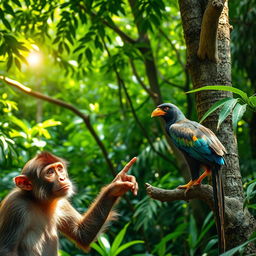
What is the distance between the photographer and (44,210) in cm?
360

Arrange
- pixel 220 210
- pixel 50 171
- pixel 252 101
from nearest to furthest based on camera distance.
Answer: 1. pixel 252 101
2. pixel 220 210
3. pixel 50 171

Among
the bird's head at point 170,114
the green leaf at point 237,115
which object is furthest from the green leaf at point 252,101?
the bird's head at point 170,114

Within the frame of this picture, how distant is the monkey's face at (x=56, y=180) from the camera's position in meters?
3.44

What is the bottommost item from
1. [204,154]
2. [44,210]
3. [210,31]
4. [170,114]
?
[44,210]

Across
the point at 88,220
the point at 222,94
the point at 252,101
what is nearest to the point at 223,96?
the point at 222,94

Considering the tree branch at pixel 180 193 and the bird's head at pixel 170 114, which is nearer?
the tree branch at pixel 180 193

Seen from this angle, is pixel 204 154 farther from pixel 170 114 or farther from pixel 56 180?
pixel 56 180

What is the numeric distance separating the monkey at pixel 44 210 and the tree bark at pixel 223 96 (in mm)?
628

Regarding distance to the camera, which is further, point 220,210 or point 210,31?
point 210,31

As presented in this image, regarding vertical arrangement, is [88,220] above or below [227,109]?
below

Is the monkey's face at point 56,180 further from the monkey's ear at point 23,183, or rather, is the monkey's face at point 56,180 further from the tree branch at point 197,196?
the tree branch at point 197,196

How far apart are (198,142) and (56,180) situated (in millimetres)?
1203

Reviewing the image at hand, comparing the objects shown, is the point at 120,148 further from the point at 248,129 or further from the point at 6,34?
the point at 6,34

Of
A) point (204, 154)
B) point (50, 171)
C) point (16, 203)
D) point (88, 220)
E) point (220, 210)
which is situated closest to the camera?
point (220, 210)
